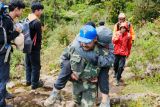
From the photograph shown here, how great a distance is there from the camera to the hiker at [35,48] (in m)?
7.00

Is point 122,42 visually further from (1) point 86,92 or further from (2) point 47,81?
(1) point 86,92

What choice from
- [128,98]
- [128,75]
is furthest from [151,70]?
[128,98]

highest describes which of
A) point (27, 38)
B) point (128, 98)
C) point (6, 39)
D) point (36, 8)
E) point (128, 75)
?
point (36, 8)

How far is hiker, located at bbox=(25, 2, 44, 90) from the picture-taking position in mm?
7004

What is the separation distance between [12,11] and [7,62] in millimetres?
900

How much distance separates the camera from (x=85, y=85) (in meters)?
5.70

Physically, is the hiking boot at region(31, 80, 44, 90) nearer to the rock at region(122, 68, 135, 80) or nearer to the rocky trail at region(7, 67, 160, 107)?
the rocky trail at region(7, 67, 160, 107)

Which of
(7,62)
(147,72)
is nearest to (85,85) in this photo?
(7,62)

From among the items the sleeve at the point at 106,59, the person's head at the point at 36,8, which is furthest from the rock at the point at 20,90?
the sleeve at the point at 106,59

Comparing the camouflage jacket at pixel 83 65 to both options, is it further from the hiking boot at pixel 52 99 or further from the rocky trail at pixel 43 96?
the rocky trail at pixel 43 96

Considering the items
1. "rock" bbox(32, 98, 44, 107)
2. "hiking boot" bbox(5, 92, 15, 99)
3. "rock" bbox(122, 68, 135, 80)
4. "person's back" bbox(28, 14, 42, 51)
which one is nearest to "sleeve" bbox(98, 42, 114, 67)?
"rock" bbox(32, 98, 44, 107)

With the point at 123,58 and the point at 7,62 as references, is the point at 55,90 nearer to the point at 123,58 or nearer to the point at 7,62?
the point at 7,62

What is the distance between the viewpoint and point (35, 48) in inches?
282

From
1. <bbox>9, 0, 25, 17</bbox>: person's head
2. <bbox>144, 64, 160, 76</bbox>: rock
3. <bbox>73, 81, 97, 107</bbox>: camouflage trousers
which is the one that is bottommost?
<bbox>144, 64, 160, 76</bbox>: rock
